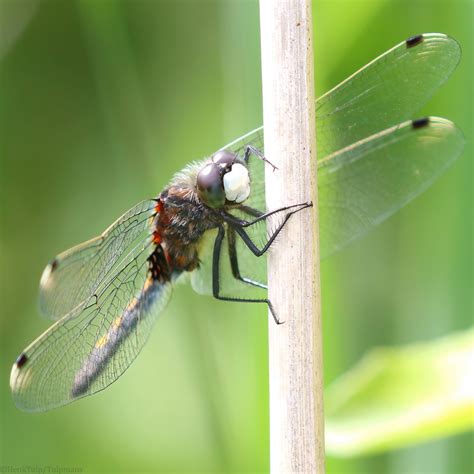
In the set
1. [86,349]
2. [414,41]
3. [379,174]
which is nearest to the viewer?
[414,41]

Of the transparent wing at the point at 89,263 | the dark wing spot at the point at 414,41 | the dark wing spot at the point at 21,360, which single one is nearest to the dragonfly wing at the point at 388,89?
the dark wing spot at the point at 414,41

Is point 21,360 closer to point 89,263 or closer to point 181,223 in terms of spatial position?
point 89,263

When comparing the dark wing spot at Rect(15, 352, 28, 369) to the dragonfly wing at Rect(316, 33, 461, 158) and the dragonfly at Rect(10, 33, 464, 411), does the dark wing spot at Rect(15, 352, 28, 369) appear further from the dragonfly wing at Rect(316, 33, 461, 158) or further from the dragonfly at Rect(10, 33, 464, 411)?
the dragonfly wing at Rect(316, 33, 461, 158)

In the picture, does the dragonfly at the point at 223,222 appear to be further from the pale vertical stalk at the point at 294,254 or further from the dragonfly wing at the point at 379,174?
the pale vertical stalk at the point at 294,254

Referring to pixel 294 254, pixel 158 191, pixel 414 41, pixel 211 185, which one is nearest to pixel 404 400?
pixel 294 254

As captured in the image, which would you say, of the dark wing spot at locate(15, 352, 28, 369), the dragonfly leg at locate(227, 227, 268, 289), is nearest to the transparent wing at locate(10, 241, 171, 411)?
the dark wing spot at locate(15, 352, 28, 369)

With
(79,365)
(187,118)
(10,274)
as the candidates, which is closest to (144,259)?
(79,365)
